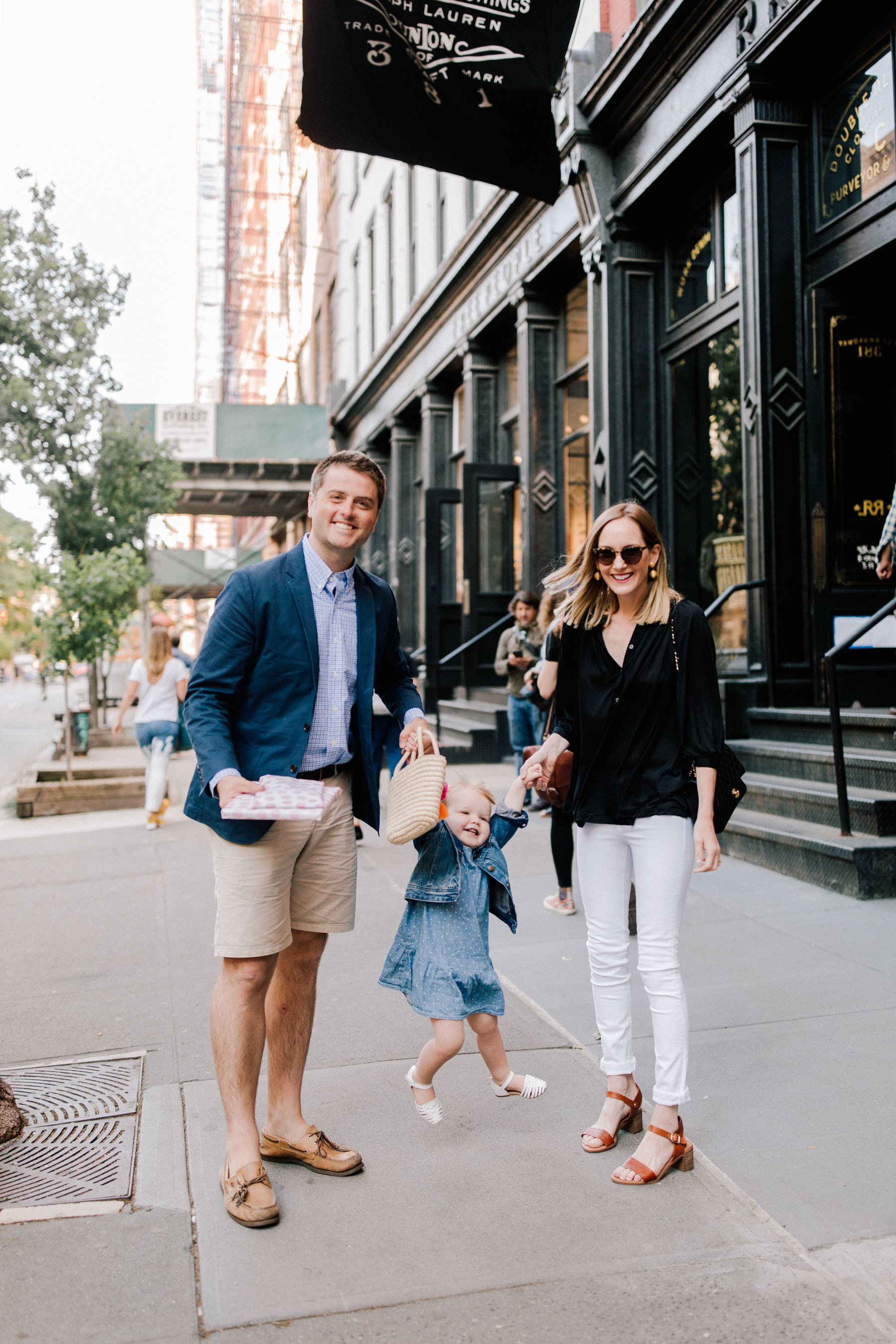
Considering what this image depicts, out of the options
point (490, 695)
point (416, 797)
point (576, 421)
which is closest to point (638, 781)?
point (416, 797)

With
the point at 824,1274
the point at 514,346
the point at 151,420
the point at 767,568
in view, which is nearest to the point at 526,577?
the point at 514,346

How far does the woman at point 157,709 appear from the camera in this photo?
10.6 meters

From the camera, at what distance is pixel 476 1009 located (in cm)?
351

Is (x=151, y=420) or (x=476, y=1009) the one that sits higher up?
(x=151, y=420)

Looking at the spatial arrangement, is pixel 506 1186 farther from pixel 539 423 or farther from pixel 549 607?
pixel 539 423

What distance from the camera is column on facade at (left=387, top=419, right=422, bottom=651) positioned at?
22.0m

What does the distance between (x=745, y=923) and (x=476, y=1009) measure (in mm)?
3010

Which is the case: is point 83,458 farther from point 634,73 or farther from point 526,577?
point 634,73

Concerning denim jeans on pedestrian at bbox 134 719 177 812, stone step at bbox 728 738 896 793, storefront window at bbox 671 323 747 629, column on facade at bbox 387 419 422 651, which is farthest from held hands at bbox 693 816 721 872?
column on facade at bbox 387 419 422 651

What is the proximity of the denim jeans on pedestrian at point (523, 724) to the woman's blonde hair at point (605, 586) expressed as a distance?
6161 mm

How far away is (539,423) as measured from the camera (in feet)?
47.3

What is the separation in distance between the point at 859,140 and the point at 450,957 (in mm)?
7533

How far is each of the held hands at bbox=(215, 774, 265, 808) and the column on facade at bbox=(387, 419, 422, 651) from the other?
18935mm

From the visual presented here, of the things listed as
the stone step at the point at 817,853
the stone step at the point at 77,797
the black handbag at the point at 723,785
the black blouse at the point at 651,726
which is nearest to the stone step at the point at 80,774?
the stone step at the point at 77,797
